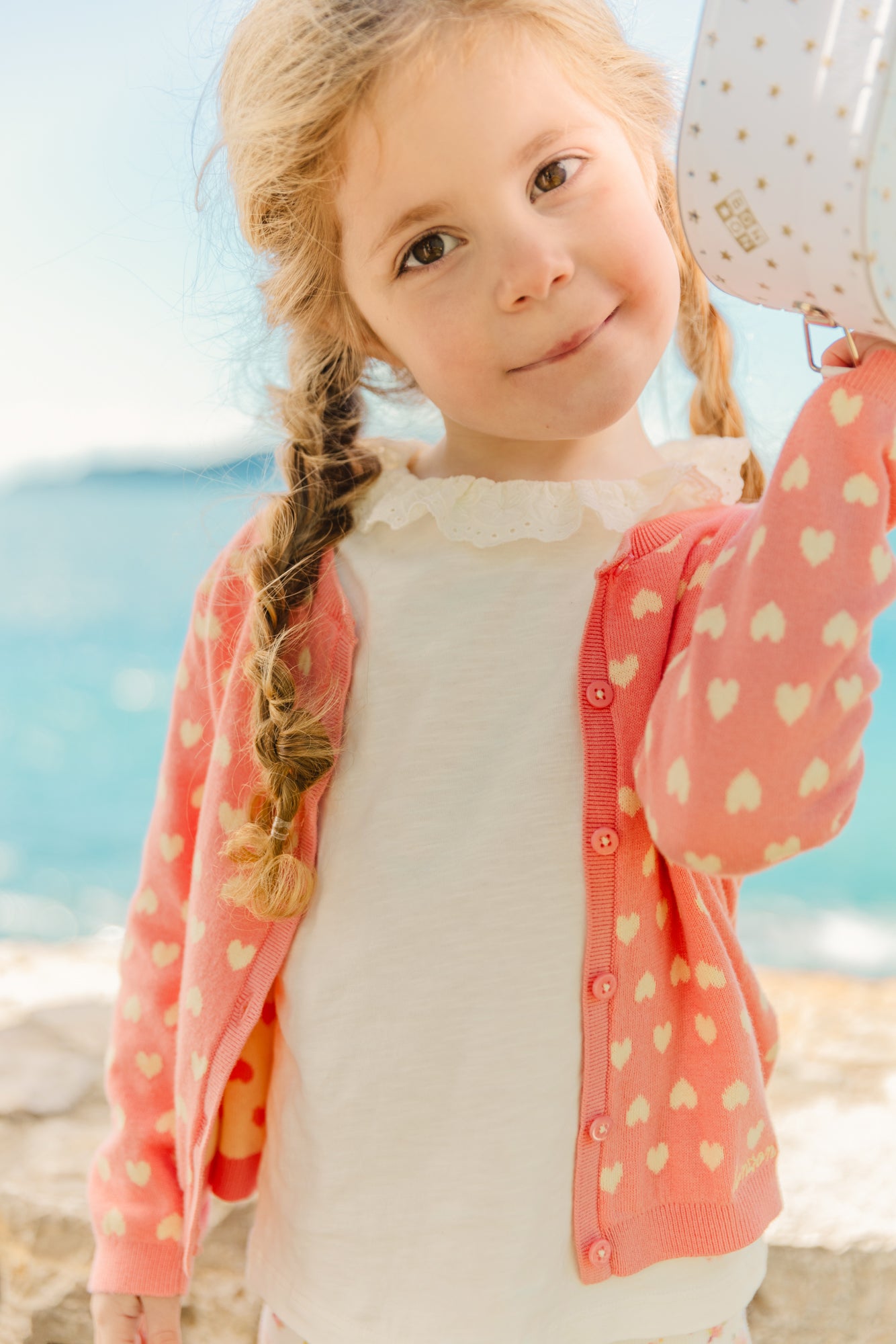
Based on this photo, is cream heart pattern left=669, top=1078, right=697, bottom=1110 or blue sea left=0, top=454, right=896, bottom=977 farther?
blue sea left=0, top=454, right=896, bottom=977

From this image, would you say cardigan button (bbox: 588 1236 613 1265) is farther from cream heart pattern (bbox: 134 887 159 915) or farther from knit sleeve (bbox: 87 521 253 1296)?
cream heart pattern (bbox: 134 887 159 915)

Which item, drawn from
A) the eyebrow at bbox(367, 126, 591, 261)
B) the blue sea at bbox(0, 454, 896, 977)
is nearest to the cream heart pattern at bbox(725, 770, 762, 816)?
the eyebrow at bbox(367, 126, 591, 261)

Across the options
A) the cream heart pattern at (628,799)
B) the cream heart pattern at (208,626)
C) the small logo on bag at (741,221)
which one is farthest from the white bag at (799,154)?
the cream heart pattern at (208,626)

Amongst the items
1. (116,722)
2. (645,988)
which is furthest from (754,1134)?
(116,722)

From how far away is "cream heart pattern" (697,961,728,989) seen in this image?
2.93 feet

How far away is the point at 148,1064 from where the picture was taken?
1.11 m

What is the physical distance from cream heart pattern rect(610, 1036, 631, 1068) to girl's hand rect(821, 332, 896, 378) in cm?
48

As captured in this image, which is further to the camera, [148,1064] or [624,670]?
[148,1064]

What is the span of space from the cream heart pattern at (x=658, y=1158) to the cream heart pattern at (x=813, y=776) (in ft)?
1.14

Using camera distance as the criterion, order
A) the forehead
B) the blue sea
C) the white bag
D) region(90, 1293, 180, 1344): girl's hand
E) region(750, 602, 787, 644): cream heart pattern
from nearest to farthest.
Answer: the white bag
region(750, 602, 787, 644): cream heart pattern
the forehead
region(90, 1293, 180, 1344): girl's hand
the blue sea

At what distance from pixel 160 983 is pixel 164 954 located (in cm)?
3

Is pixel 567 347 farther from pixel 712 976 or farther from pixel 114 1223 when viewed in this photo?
pixel 114 1223

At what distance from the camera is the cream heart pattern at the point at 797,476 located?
0.69 m

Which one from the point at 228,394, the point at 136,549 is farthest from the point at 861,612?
the point at 136,549
